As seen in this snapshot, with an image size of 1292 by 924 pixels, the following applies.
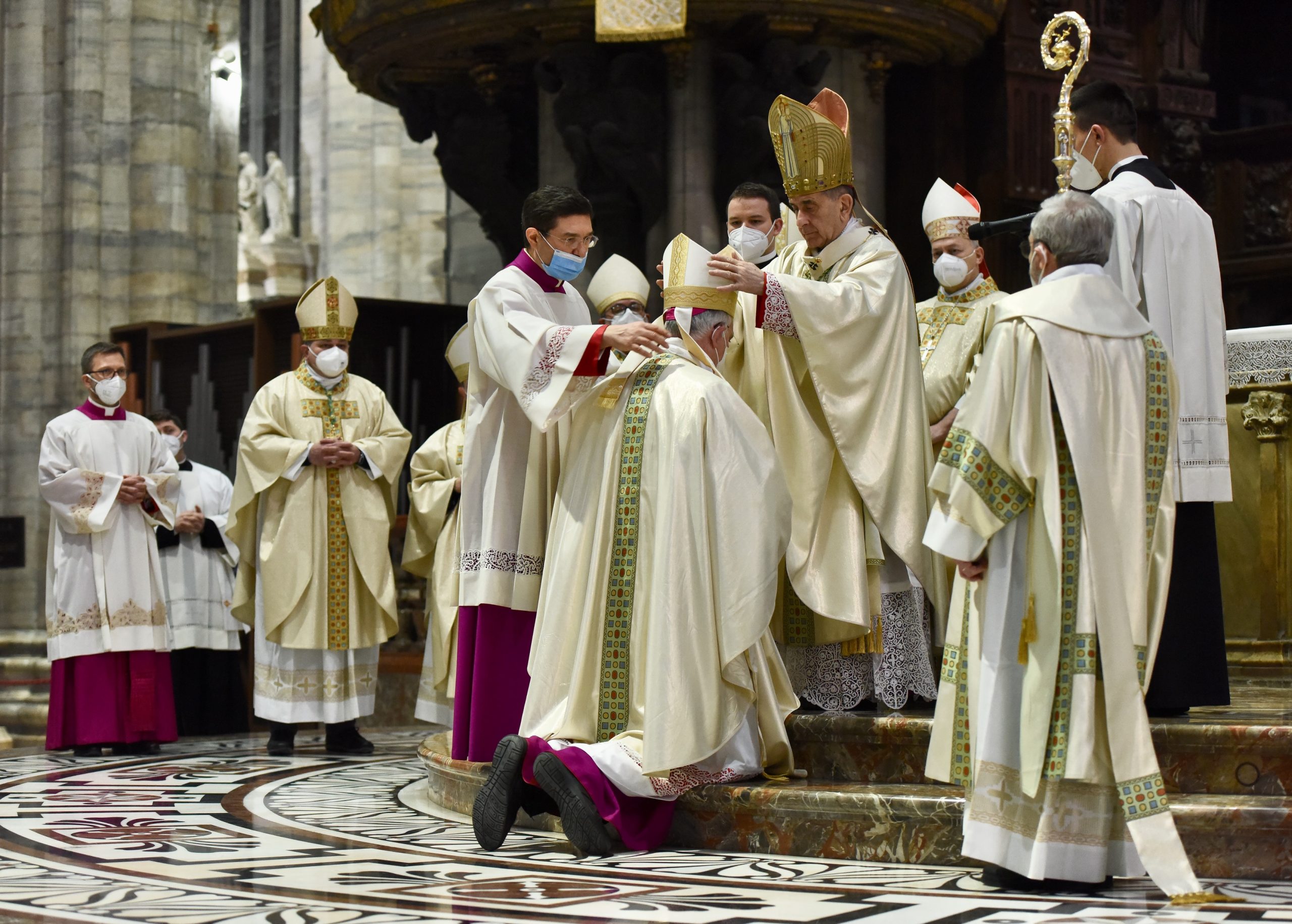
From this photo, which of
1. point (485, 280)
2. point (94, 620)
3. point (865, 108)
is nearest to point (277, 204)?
point (485, 280)

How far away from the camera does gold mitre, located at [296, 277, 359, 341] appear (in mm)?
7891

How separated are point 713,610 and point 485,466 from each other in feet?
3.48

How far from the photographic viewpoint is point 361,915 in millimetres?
3865

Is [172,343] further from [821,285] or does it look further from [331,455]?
[821,285]

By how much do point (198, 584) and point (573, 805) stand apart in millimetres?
4954

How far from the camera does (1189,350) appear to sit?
5.13 metres

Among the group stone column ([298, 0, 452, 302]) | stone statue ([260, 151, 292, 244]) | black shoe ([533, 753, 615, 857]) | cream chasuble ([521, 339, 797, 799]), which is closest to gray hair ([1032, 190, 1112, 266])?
cream chasuble ([521, 339, 797, 799])

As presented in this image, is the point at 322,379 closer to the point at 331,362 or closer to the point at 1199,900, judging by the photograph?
the point at 331,362

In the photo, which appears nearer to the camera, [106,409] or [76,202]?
[106,409]

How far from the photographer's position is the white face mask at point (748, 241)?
5734 mm

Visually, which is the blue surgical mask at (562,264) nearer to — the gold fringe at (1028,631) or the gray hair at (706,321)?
the gray hair at (706,321)

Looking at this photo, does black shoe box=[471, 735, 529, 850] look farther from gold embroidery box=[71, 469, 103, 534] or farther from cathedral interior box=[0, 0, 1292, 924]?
gold embroidery box=[71, 469, 103, 534]

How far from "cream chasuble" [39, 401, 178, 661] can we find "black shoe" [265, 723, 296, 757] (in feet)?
2.67

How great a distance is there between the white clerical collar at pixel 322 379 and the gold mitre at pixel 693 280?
124 inches
